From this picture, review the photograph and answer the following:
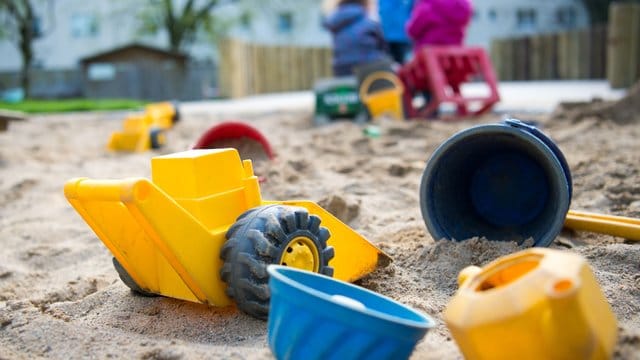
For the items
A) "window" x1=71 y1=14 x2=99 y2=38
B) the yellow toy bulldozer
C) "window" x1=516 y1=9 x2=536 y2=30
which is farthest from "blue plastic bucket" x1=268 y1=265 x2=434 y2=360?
"window" x1=516 y1=9 x2=536 y2=30

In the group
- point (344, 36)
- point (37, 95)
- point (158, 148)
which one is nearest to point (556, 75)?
point (344, 36)

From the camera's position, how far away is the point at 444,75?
7.04 metres

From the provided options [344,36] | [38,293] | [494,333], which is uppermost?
[344,36]

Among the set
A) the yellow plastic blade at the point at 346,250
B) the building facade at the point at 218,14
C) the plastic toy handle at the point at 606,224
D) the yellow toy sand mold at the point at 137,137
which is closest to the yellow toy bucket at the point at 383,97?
the yellow toy sand mold at the point at 137,137

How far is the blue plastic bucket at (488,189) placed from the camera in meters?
2.39

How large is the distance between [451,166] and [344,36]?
19.5 feet

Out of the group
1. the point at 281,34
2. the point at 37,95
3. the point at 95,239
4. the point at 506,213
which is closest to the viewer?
the point at 506,213

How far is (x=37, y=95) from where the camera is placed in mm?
23578

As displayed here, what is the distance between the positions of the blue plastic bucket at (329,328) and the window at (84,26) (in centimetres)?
2808

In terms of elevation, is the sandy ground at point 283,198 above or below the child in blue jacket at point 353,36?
below

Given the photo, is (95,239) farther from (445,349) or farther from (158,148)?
(158,148)

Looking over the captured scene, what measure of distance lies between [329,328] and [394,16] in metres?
7.55

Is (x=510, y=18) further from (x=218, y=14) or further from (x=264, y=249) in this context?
(x=264, y=249)

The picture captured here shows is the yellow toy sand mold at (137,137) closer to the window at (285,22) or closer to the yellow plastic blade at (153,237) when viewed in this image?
the yellow plastic blade at (153,237)
